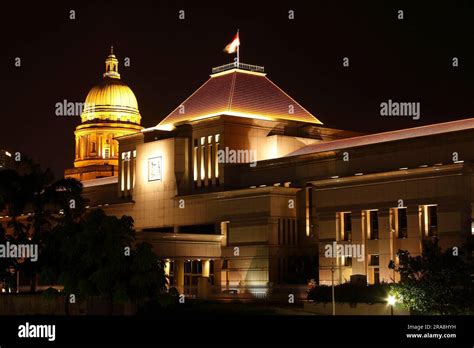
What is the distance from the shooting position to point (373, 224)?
2847 inches

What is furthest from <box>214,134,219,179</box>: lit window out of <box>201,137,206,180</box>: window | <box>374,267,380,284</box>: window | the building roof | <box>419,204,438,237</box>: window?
<box>419,204,438,237</box>: window

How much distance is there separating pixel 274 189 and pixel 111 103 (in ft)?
181

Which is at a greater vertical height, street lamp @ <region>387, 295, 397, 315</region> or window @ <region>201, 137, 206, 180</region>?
window @ <region>201, 137, 206, 180</region>

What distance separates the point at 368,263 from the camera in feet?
233

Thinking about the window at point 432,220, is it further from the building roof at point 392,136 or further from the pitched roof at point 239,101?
the pitched roof at point 239,101

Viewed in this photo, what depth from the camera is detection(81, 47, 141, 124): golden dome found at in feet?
427

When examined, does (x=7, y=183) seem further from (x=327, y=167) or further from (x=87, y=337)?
(x=87, y=337)

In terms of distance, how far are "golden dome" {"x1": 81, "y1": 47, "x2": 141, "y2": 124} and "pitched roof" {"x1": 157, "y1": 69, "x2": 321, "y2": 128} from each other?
37.2 m

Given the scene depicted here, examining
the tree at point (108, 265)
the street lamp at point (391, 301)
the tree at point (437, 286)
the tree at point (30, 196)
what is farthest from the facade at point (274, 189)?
the tree at point (108, 265)

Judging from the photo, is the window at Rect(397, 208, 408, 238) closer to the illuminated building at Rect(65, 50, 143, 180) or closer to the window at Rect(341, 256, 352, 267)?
the window at Rect(341, 256, 352, 267)

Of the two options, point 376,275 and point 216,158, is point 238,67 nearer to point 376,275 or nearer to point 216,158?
point 216,158

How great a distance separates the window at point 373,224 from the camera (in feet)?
235

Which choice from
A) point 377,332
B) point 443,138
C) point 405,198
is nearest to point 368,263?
point 405,198

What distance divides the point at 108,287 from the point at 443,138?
29322 millimetres
